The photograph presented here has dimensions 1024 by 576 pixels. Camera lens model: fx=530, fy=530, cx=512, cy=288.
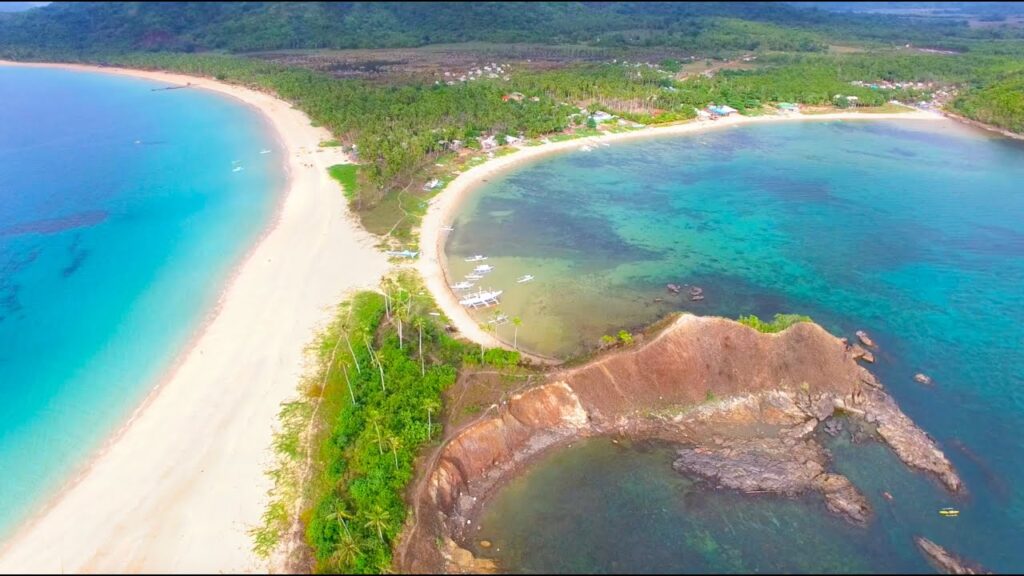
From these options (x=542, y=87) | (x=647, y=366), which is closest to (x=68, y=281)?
(x=647, y=366)

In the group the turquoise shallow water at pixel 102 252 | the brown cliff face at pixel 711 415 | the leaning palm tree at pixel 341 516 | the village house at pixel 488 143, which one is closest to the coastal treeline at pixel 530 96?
the village house at pixel 488 143

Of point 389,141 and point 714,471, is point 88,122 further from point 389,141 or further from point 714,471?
point 714,471

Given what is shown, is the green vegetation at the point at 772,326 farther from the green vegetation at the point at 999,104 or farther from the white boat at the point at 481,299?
the green vegetation at the point at 999,104

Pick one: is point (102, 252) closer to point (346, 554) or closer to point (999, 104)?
point (346, 554)

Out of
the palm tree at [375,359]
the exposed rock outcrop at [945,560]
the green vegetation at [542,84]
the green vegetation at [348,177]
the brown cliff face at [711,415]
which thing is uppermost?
the green vegetation at [542,84]

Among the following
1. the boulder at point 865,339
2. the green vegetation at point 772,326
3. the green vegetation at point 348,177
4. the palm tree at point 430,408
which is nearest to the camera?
the palm tree at point 430,408
